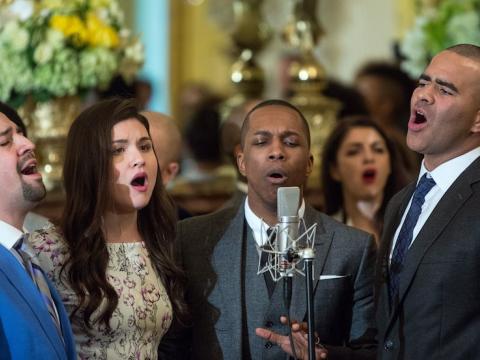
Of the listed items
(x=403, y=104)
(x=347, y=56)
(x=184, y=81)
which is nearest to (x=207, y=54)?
(x=184, y=81)

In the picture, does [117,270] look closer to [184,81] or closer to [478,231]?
[478,231]

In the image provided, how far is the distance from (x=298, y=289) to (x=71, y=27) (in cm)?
256

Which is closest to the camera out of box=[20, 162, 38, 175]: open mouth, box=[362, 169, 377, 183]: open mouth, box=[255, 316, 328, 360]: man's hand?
box=[20, 162, 38, 175]: open mouth

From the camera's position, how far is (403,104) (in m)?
9.62

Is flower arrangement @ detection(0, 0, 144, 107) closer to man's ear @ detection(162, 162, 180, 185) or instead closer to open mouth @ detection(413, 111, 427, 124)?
man's ear @ detection(162, 162, 180, 185)

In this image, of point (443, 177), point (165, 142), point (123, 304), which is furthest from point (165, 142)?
point (443, 177)

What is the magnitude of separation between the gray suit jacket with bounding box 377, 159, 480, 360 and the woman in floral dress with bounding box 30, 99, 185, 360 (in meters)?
0.76

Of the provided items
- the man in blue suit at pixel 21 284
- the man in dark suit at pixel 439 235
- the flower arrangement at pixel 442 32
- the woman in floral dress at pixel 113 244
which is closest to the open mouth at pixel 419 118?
the man in dark suit at pixel 439 235

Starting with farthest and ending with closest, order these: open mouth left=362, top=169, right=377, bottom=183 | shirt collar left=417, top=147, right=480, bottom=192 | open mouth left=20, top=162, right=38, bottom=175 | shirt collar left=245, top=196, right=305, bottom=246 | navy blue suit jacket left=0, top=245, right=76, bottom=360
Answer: open mouth left=362, top=169, right=377, bottom=183, shirt collar left=245, top=196, right=305, bottom=246, shirt collar left=417, top=147, right=480, bottom=192, open mouth left=20, top=162, right=38, bottom=175, navy blue suit jacket left=0, top=245, right=76, bottom=360

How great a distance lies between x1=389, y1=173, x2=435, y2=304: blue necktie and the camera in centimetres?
464

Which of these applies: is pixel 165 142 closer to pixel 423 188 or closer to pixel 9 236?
pixel 423 188

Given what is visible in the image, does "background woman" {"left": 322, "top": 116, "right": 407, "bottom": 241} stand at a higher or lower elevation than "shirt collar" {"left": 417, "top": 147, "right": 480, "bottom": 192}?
lower

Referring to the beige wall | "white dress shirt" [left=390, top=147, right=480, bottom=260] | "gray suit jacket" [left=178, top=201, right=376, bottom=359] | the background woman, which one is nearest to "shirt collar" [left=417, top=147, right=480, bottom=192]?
"white dress shirt" [left=390, top=147, right=480, bottom=260]

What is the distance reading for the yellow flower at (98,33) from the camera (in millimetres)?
6934
